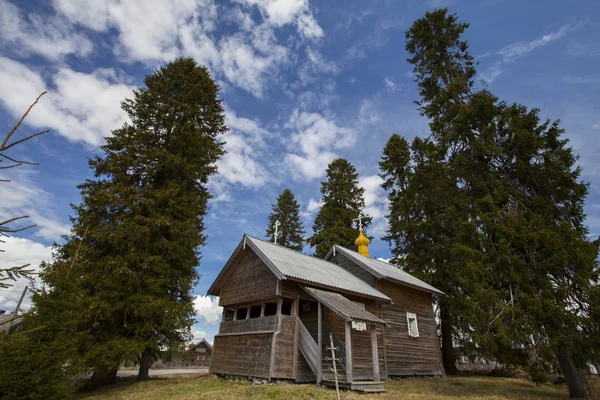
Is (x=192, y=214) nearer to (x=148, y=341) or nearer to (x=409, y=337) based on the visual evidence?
(x=148, y=341)

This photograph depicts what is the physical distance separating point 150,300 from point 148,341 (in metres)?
1.80

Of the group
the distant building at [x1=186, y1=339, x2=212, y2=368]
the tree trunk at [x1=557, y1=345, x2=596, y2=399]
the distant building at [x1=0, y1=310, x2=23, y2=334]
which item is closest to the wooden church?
the tree trunk at [x1=557, y1=345, x2=596, y2=399]

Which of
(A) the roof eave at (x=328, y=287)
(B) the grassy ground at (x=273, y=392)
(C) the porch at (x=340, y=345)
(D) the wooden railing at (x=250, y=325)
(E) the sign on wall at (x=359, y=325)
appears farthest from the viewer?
(D) the wooden railing at (x=250, y=325)

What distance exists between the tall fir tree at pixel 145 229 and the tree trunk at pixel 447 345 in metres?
17.4

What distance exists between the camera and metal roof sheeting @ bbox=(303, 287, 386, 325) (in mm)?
11281

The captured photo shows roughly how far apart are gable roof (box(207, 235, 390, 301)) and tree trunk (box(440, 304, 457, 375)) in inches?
382

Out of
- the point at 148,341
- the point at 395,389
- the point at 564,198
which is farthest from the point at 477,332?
the point at 148,341

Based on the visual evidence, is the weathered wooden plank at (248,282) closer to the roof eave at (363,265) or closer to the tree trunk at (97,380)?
the tree trunk at (97,380)

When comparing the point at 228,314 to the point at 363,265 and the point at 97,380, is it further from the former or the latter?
the point at 363,265

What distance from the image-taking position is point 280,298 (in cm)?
1323

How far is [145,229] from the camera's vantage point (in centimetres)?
1520

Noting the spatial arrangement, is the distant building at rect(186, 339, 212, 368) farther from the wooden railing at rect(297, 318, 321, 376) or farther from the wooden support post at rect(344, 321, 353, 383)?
the wooden support post at rect(344, 321, 353, 383)

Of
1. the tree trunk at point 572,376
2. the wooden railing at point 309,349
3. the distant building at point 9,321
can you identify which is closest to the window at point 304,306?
the wooden railing at point 309,349

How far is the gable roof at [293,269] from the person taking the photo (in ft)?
43.2
